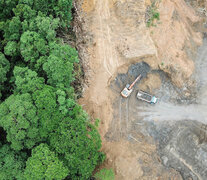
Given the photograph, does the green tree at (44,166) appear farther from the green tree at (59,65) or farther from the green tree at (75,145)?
the green tree at (59,65)

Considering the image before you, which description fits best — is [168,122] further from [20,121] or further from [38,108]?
[20,121]

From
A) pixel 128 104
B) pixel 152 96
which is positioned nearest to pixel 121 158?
pixel 128 104

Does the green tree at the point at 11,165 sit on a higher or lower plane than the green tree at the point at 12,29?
lower

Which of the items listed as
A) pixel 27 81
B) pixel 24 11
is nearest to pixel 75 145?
pixel 27 81

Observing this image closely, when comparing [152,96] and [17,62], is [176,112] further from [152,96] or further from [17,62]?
[17,62]

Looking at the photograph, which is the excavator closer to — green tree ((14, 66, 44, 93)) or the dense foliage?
the dense foliage

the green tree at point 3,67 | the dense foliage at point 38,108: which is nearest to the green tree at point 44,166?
the dense foliage at point 38,108
